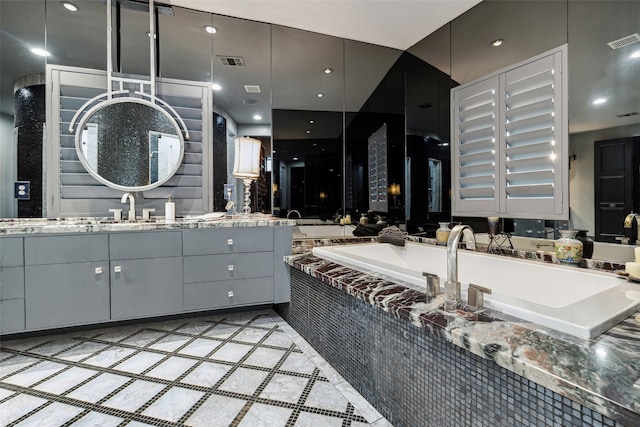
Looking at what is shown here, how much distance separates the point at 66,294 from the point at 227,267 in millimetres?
960

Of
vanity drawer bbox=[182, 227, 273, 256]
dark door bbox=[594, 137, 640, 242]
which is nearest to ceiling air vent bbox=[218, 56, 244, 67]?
vanity drawer bbox=[182, 227, 273, 256]

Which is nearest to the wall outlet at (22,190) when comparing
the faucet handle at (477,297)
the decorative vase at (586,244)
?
the faucet handle at (477,297)

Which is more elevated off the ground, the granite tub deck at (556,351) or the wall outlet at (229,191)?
the wall outlet at (229,191)

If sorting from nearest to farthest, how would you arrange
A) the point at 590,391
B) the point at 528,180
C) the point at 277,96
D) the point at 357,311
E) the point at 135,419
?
the point at 590,391, the point at 135,419, the point at 357,311, the point at 528,180, the point at 277,96

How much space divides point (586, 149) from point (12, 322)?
11.7ft

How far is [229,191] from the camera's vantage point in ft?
8.91

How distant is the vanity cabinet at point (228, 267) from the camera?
2162 millimetres

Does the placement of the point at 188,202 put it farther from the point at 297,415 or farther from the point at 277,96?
the point at 297,415

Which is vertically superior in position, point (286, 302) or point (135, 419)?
point (286, 302)

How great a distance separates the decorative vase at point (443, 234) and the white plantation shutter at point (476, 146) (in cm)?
20

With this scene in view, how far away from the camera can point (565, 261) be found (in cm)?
173

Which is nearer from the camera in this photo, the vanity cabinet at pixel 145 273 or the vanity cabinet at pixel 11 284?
the vanity cabinet at pixel 11 284

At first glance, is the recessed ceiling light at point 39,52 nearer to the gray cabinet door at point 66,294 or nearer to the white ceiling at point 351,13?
the white ceiling at point 351,13

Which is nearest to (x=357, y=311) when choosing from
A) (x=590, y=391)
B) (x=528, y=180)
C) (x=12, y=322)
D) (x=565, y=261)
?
(x=590, y=391)
